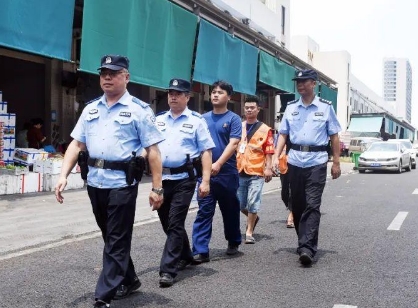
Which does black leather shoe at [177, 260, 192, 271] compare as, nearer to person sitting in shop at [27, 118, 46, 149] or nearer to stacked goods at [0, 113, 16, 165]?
stacked goods at [0, 113, 16, 165]

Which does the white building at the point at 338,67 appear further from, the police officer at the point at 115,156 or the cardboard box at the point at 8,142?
the police officer at the point at 115,156

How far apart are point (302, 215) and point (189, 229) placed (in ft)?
8.51

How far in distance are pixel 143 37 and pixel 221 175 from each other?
27.2 ft

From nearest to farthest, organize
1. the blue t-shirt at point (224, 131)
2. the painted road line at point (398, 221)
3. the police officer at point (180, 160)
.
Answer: the police officer at point (180, 160) → the blue t-shirt at point (224, 131) → the painted road line at point (398, 221)

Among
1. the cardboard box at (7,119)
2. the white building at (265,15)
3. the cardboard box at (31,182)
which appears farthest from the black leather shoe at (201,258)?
the white building at (265,15)

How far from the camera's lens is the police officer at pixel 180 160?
4980 mm

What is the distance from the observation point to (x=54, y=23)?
10.6m

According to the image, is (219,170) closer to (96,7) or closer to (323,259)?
(323,259)

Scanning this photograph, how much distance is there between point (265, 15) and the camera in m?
36.1

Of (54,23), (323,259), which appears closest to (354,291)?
(323,259)

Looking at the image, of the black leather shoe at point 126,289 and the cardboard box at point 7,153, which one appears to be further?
the cardboard box at point 7,153

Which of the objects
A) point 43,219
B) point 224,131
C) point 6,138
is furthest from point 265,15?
point 224,131

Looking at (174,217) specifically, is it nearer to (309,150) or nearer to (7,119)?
(309,150)

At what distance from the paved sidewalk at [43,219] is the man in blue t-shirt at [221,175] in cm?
33
